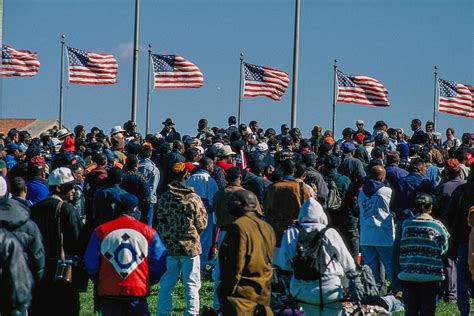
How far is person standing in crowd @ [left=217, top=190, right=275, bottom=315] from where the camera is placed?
1160cm

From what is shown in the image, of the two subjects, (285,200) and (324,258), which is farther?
(285,200)

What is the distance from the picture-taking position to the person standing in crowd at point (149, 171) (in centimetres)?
1934

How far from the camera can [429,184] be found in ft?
55.0

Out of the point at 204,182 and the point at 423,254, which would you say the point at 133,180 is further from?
the point at 423,254

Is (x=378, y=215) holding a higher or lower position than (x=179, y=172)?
lower

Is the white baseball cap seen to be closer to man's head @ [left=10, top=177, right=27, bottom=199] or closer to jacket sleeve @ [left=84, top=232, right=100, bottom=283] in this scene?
man's head @ [left=10, top=177, right=27, bottom=199]

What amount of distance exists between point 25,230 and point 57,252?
120 centimetres

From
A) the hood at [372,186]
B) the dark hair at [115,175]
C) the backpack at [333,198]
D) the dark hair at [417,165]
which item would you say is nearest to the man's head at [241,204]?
the dark hair at [115,175]

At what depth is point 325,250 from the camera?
12.2m

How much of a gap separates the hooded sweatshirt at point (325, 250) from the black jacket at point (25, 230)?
8.34 feet

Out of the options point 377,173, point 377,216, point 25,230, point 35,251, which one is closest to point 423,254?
point 377,173

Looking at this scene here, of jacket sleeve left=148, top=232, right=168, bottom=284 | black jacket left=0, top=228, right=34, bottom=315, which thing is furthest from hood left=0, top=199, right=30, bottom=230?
jacket sleeve left=148, top=232, right=168, bottom=284

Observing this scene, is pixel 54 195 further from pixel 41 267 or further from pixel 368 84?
pixel 368 84

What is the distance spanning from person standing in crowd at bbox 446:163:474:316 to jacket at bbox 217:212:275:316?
3.62 m
